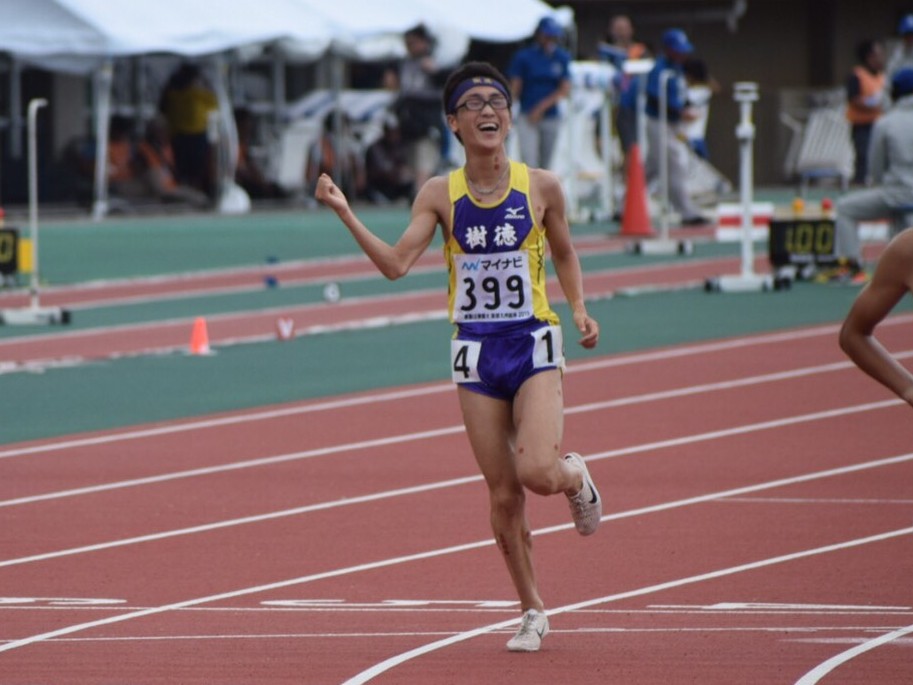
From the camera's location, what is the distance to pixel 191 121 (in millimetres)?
33781

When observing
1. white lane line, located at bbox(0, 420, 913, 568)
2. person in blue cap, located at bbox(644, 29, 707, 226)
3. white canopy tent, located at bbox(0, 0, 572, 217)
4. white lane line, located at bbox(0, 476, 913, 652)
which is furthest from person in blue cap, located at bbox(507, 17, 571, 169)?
white lane line, located at bbox(0, 476, 913, 652)

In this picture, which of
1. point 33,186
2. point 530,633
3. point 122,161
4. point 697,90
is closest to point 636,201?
point 697,90

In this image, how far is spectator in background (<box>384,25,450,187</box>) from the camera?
3578 centimetres

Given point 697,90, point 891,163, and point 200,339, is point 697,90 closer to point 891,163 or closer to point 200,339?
point 891,163

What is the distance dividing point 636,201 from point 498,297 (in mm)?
19420

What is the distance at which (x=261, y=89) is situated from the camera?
37.3 m

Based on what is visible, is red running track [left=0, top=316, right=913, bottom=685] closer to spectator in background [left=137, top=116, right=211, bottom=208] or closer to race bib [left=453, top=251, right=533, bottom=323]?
race bib [left=453, top=251, right=533, bottom=323]

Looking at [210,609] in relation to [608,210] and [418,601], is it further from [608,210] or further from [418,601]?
[608,210]

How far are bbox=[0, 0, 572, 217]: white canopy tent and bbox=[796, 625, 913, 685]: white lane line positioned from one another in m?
23.3

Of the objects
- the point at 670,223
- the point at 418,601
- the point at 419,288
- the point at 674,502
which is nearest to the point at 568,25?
the point at 670,223

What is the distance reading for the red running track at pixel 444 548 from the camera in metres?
7.25

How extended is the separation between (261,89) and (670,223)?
969cm

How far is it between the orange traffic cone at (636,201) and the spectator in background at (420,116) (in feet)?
27.2

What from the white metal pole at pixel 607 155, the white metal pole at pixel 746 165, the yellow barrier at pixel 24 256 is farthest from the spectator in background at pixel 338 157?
the white metal pole at pixel 746 165
